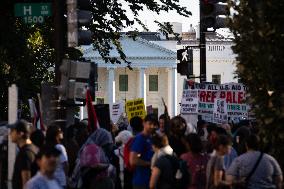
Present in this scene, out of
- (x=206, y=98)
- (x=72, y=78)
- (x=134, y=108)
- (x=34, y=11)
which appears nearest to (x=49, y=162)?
(x=72, y=78)

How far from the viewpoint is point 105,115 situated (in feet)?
50.3

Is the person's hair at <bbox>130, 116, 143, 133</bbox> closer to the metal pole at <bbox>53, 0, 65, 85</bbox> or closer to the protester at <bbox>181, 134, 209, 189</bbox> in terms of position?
the metal pole at <bbox>53, 0, 65, 85</bbox>

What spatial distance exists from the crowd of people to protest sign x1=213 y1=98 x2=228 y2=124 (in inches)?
202

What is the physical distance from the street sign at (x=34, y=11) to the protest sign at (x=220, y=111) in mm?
5775

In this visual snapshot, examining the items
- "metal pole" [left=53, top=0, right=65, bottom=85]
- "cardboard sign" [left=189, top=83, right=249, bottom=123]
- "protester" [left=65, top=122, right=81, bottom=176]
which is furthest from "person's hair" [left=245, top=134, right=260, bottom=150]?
"cardboard sign" [left=189, top=83, right=249, bottom=123]

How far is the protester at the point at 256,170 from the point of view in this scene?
9867 millimetres

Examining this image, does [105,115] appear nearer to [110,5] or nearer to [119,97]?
[110,5]

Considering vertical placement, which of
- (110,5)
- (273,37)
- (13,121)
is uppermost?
(110,5)

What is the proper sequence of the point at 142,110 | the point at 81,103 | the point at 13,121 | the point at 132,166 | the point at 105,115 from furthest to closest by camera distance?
the point at 142,110 < the point at 105,115 < the point at 81,103 < the point at 132,166 < the point at 13,121

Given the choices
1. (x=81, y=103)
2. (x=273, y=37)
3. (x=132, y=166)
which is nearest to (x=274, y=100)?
(x=273, y=37)

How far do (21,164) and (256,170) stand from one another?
2549mm

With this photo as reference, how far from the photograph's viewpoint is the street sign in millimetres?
13844

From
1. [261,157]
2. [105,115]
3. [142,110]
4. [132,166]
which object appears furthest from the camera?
[142,110]

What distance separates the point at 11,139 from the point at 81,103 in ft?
10.9
